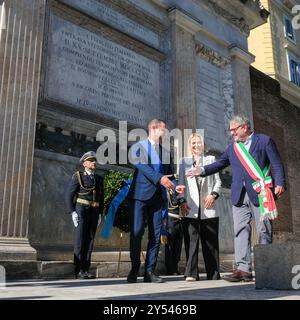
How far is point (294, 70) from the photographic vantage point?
926 inches

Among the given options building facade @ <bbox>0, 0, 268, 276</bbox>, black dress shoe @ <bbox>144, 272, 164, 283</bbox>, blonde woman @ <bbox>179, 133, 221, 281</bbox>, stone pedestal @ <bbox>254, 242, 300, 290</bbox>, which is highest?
building facade @ <bbox>0, 0, 268, 276</bbox>

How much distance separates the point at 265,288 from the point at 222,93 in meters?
8.13

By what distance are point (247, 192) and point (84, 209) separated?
223 centimetres

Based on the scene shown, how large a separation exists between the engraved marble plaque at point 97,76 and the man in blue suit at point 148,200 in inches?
109

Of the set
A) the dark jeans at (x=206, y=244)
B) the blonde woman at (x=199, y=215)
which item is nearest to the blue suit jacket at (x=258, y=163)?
the blonde woman at (x=199, y=215)

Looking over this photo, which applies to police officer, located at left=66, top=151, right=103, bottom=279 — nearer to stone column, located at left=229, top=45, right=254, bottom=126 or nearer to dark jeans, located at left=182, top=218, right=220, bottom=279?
dark jeans, located at left=182, top=218, right=220, bottom=279

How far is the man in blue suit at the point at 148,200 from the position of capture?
4.62m

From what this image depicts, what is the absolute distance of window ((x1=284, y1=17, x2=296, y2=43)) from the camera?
23.7m

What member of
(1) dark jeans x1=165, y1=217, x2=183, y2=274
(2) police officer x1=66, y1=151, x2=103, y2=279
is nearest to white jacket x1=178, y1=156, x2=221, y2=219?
(2) police officer x1=66, y1=151, x2=103, y2=279

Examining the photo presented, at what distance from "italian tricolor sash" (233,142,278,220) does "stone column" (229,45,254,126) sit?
7.03 meters

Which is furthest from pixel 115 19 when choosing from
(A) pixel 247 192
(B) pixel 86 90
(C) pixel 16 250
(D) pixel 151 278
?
(D) pixel 151 278

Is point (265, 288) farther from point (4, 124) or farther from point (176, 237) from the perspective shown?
point (4, 124)

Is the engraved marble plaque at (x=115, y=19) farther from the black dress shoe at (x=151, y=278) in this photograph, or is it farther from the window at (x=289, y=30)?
the window at (x=289, y=30)
